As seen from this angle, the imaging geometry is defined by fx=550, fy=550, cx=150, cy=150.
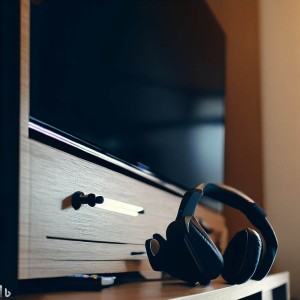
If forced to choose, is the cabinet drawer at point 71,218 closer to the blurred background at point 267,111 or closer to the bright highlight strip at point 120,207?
the bright highlight strip at point 120,207

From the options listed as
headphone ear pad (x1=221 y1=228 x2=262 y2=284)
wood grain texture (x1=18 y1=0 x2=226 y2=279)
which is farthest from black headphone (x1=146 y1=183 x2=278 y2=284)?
wood grain texture (x1=18 y1=0 x2=226 y2=279)

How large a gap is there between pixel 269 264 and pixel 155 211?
Result: 12.5 inches

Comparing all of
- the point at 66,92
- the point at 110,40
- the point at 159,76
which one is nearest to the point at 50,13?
the point at 66,92

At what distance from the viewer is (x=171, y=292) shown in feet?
2.52

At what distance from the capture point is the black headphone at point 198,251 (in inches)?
33.0

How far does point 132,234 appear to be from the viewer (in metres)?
1.08

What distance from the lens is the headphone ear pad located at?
896mm

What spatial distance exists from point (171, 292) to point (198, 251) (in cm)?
10

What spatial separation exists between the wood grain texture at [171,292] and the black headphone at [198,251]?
0.02m

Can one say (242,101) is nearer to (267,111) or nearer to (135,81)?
(267,111)

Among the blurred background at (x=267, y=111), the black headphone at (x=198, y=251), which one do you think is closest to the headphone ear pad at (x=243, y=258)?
the black headphone at (x=198, y=251)

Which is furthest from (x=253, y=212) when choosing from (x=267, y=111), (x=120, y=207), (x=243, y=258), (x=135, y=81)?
(x=267, y=111)

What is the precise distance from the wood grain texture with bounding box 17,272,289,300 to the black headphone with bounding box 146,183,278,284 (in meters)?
0.02

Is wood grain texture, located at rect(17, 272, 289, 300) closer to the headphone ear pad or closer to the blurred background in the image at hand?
the headphone ear pad
